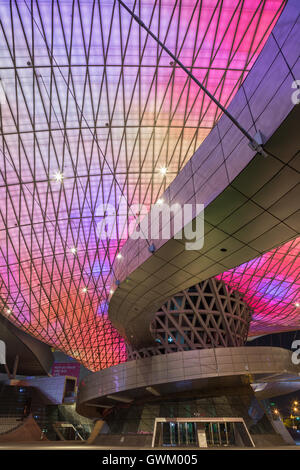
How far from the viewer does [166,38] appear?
22031 millimetres

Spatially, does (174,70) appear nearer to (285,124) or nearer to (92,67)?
(92,67)

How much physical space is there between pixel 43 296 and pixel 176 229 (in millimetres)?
36240

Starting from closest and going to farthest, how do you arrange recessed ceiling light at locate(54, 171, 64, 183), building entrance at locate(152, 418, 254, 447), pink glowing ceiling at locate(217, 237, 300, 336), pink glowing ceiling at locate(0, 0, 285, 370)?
building entrance at locate(152, 418, 254, 447), pink glowing ceiling at locate(0, 0, 285, 370), recessed ceiling light at locate(54, 171, 64, 183), pink glowing ceiling at locate(217, 237, 300, 336)

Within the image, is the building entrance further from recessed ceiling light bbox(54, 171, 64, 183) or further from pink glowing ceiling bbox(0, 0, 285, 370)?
recessed ceiling light bbox(54, 171, 64, 183)

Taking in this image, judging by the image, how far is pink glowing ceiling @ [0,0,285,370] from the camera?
21.0 m

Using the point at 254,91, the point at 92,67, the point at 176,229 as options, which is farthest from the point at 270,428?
the point at 92,67

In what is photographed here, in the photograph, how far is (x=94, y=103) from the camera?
1027 inches

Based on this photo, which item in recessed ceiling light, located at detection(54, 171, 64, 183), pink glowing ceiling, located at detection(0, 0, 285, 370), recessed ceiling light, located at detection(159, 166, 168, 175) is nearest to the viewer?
pink glowing ceiling, located at detection(0, 0, 285, 370)

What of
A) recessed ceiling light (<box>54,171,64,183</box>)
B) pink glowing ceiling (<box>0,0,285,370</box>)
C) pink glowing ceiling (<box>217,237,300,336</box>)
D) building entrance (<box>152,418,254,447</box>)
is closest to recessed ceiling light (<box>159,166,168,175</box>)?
pink glowing ceiling (<box>0,0,285,370</box>)

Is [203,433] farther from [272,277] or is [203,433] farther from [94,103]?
[272,277]

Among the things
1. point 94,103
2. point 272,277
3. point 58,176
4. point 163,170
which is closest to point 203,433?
point 163,170

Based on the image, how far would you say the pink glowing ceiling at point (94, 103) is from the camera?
20984 millimetres

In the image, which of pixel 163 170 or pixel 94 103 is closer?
pixel 94 103

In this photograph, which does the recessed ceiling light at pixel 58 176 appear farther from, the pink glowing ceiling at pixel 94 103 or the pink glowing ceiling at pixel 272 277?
the pink glowing ceiling at pixel 272 277
